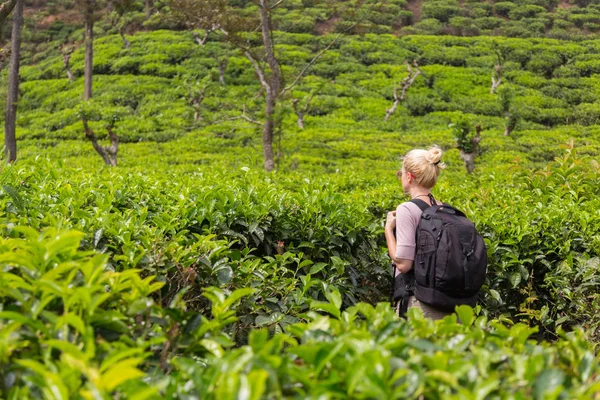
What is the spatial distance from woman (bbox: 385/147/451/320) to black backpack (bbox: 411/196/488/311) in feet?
0.19

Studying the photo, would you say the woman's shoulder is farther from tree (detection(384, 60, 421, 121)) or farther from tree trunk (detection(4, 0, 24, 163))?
tree (detection(384, 60, 421, 121))

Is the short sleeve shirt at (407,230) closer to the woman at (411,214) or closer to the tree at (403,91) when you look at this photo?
the woman at (411,214)

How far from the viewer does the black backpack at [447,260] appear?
263 centimetres

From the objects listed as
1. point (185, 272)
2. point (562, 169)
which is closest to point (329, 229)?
point (185, 272)

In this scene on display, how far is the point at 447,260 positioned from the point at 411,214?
323 mm

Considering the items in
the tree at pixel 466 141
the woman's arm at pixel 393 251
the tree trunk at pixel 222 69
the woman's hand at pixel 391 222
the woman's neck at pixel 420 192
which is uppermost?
the tree trunk at pixel 222 69

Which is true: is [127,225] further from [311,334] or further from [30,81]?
[30,81]

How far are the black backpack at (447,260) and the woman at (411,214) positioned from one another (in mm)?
59

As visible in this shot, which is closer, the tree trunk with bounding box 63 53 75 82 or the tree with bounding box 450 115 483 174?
the tree with bounding box 450 115 483 174

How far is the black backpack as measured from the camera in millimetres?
2631

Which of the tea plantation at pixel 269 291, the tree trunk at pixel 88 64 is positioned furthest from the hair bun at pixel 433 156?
the tree trunk at pixel 88 64

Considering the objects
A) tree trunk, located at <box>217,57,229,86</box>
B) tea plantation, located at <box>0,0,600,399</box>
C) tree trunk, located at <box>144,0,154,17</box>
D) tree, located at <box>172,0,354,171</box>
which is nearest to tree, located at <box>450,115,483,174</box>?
tree, located at <box>172,0,354,171</box>

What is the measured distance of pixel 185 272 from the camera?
226 cm

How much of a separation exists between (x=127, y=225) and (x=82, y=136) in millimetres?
15842
